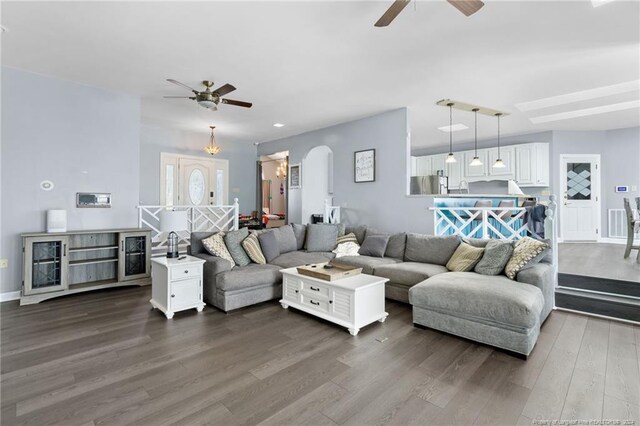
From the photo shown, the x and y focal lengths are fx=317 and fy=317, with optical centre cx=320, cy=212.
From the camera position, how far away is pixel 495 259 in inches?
134

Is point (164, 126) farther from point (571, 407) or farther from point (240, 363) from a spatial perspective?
point (571, 407)

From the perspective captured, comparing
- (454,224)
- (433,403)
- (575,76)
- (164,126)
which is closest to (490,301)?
(433,403)

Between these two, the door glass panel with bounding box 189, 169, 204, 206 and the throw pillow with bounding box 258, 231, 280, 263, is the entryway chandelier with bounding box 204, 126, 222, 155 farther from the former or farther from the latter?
the throw pillow with bounding box 258, 231, 280, 263

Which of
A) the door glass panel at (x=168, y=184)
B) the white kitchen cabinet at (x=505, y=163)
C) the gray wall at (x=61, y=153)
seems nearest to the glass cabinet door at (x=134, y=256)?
the gray wall at (x=61, y=153)

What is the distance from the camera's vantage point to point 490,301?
2666 millimetres

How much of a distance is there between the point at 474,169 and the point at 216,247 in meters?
7.19

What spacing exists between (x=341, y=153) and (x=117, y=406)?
544cm

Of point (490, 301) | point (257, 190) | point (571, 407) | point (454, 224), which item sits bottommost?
point (571, 407)

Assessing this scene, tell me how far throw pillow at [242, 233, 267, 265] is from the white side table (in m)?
0.62

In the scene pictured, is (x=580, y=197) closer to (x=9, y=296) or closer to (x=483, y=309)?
(x=483, y=309)

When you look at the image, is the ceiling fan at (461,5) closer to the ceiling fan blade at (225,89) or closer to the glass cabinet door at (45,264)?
the ceiling fan blade at (225,89)

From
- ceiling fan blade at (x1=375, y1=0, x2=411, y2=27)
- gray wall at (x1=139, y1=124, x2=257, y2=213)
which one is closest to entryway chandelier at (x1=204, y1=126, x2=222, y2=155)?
gray wall at (x1=139, y1=124, x2=257, y2=213)

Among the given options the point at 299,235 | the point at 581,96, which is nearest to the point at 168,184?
the point at 299,235

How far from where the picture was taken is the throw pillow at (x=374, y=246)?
471 centimetres
